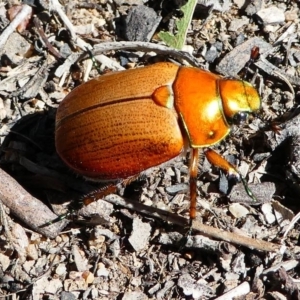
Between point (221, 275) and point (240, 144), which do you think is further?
point (240, 144)

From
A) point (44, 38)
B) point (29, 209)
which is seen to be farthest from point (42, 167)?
point (44, 38)

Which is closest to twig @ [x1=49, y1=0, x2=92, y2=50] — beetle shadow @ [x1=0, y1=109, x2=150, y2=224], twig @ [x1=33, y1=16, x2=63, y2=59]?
twig @ [x1=33, y1=16, x2=63, y2=59]

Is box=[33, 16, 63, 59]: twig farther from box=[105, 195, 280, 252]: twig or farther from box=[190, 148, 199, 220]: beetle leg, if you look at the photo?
box=[190, 148, 199, 220]: beetle leg

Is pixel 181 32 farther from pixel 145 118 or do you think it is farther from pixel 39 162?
pixel 39 162

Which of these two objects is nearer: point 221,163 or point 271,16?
point 221,163

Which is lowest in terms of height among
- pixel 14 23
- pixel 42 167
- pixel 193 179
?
pixel 42 167

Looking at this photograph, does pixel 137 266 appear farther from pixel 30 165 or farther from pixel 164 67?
pixel 164 67

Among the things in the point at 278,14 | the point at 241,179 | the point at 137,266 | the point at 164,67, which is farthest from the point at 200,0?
the point at 137,266
